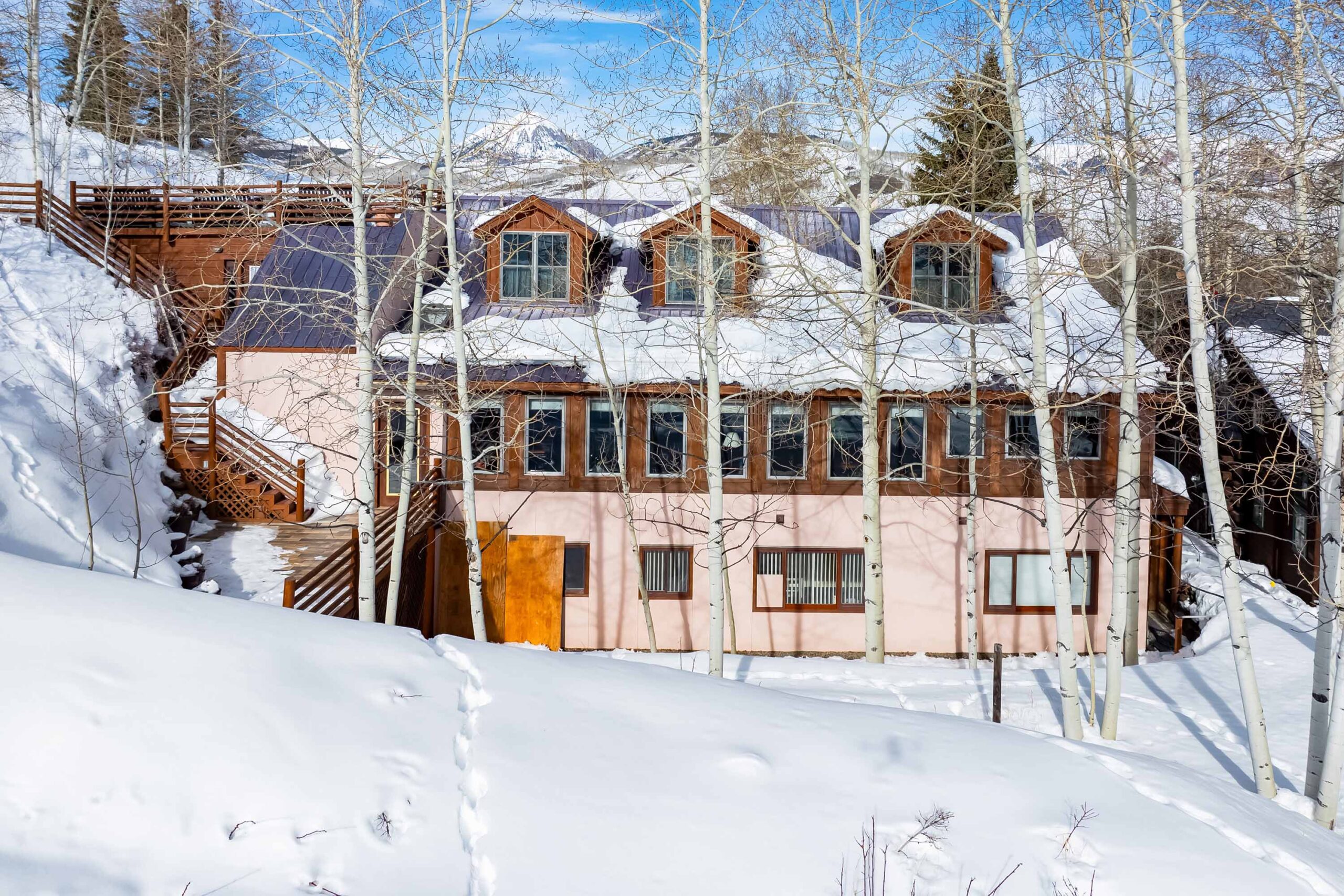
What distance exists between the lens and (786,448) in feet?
52.7

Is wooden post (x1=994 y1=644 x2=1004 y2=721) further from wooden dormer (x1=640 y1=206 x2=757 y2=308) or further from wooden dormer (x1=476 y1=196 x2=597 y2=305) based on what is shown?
wooden dormer (x1=476 y1=196 x2=597 y2=305)

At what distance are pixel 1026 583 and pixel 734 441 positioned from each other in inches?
227

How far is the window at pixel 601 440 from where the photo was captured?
1600 centimetres

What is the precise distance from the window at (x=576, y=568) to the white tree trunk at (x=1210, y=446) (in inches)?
391

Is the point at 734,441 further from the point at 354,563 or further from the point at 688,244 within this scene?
the point at 354,563

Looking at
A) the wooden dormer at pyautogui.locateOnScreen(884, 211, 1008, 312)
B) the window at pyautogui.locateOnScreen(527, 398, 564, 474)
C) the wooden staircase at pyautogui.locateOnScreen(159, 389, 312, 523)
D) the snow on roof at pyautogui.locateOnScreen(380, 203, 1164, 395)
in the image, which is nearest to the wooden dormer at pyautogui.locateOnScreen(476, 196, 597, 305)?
the snow on roof at pyautogui.locateOnScreen(380, 203, 1164, 395)

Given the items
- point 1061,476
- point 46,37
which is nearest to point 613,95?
point 1061,476

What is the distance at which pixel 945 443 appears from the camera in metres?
16.1

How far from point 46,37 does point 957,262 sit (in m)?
35.3

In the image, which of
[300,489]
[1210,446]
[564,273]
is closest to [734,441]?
[564,273]

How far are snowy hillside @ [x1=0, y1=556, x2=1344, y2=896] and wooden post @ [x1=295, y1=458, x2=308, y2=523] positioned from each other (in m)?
9.85

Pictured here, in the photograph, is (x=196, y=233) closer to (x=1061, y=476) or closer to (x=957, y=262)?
(x=957, y=262)

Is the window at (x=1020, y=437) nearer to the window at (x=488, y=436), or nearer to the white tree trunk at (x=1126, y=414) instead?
the white tree trunk at (x=1126, y=414)

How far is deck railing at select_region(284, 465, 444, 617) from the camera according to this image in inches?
423
